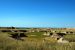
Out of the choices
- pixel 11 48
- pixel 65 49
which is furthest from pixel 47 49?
pixel 11 48

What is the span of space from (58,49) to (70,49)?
88 cm

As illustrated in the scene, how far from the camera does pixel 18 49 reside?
41.0 ft

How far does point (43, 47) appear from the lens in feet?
44.3

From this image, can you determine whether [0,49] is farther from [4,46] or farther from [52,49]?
[52,49]

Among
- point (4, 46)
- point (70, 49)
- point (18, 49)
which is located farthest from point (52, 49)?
point (4, 46)

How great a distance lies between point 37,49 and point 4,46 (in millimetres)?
2541

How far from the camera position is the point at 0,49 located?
43.0 feet

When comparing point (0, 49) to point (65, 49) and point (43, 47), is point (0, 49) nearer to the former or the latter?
point (43, 47)

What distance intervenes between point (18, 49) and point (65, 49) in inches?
133

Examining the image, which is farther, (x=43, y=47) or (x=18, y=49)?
(x=43, y=47)

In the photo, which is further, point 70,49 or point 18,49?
point 70,49

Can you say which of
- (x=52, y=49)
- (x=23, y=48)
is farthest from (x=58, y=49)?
(x=23, y=48)

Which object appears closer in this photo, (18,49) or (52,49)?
(18,49)

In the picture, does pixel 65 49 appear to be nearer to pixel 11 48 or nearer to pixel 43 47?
pixel 43 47
